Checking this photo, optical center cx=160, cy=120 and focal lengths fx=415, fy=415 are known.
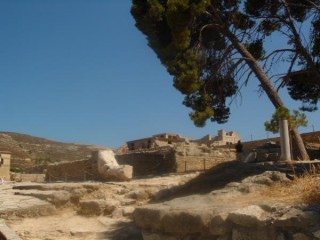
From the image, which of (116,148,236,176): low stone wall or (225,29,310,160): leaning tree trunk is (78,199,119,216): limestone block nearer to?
(225,29,310,160): leaning tree trunk

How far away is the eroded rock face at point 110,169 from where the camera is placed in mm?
11695

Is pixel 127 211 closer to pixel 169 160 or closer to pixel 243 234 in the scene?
pixel 243 234

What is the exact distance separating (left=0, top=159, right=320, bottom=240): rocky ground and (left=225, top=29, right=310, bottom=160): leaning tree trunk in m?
6.06

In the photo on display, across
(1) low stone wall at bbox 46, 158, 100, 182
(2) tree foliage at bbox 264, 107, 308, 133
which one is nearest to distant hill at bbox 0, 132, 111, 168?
(1) low stone wall at bbox 46, 158, 100, 182

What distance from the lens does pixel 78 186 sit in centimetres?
952

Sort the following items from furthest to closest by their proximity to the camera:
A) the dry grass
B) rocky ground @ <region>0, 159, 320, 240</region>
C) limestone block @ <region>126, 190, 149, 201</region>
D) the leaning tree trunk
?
the leaning tree trunk → limestone block @ <region>126, 190, 149, 201</region> → the dry grass → rocky ground @ <region>0, 159, 320, 240</region>

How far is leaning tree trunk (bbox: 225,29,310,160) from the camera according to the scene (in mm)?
13828

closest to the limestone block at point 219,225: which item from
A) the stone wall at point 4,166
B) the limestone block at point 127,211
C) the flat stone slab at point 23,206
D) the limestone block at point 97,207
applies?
the limestone block at point 127,211

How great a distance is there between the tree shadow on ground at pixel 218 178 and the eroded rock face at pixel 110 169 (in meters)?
3.35

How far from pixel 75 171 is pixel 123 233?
463 inches

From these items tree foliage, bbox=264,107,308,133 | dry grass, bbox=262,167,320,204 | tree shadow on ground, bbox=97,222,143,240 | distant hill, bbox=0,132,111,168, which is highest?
distant hill, bbox=0,132,111,168

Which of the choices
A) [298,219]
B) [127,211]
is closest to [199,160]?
[127,211]

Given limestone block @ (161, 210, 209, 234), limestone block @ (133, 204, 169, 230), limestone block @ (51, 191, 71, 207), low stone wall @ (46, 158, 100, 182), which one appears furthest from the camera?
low stone wall @ (46, 158, 100, 182)

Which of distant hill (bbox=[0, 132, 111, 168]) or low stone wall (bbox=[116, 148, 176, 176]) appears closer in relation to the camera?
low stone wall (bbox=[116, 148, 176, 176])
